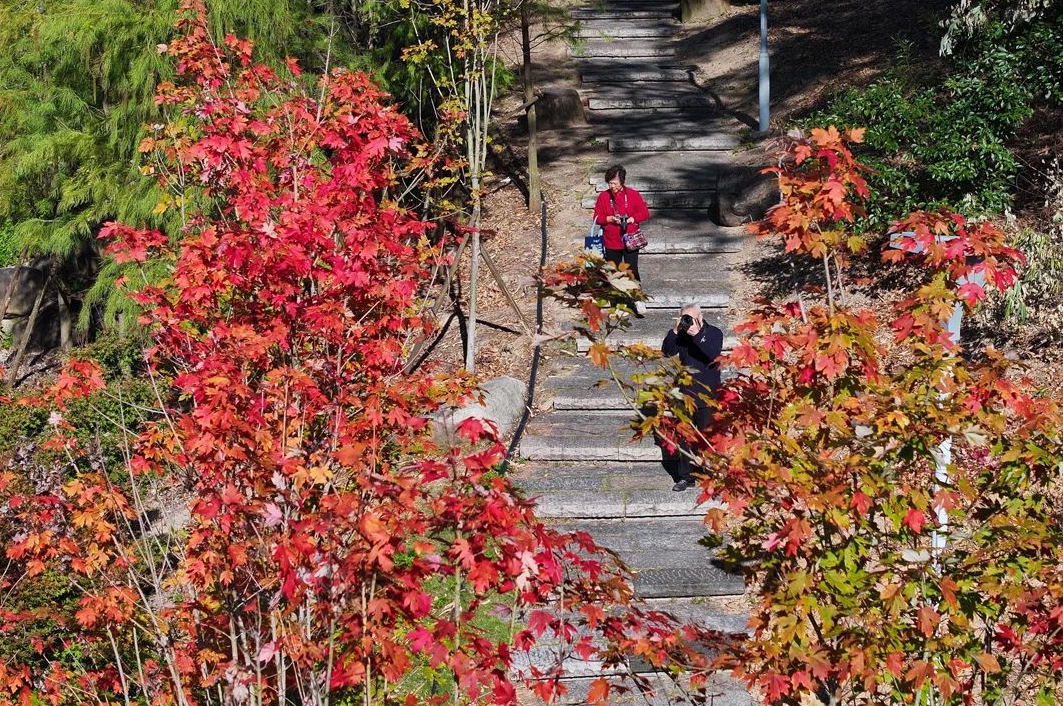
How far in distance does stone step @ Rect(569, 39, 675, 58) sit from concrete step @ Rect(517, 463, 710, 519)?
458 inches

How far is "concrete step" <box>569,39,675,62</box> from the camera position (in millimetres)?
19125

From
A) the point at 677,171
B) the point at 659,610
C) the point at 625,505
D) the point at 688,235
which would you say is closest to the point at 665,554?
the point at 625,505

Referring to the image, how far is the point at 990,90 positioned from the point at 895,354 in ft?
8.95

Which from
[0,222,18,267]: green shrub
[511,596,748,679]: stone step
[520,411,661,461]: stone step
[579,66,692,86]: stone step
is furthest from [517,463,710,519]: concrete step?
[0,222,18,267]: green shrub

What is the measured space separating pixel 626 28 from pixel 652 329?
10.6m

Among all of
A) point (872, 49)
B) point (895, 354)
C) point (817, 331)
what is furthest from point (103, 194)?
point (872, 49)

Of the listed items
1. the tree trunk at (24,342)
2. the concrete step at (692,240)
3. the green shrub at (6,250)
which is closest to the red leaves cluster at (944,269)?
the concrete step at (692,240)

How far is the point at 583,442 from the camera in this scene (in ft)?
30.9

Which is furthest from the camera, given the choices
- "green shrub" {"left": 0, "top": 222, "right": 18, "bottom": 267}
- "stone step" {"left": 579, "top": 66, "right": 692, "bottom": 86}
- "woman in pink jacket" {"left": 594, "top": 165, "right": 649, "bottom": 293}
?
"green shrub" {"left": 0, "top": 222, "right": 18, "bottom": 267}

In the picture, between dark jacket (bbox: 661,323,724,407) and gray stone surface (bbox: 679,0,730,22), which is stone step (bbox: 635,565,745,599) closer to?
dark jacket (bbox: 661,323,724,407)

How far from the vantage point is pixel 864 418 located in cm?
427

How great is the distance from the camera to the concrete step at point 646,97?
16.8 meters

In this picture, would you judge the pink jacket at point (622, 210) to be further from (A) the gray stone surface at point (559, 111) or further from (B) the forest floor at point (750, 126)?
(A) the gray stone surface at point (559, 111)

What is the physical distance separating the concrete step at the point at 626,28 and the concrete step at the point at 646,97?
2.11 metres
